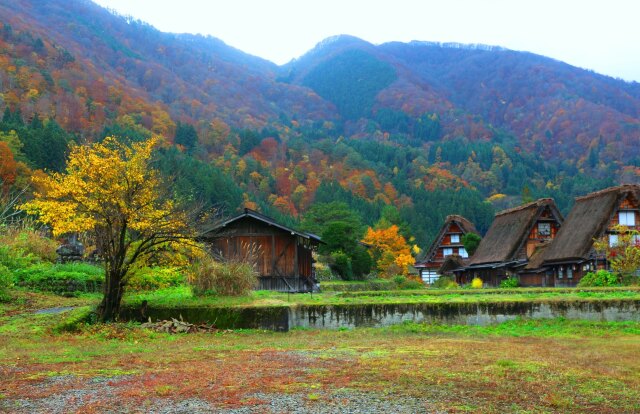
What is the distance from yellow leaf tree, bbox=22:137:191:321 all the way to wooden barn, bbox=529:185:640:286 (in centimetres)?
2681

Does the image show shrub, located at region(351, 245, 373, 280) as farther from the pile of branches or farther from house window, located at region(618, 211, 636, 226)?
the pile of branches

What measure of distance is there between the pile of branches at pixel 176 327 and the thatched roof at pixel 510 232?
3107 centimetres

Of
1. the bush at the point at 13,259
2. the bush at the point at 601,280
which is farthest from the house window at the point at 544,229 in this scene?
the bush at the point at 13,259

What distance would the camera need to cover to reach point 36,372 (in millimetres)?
9508

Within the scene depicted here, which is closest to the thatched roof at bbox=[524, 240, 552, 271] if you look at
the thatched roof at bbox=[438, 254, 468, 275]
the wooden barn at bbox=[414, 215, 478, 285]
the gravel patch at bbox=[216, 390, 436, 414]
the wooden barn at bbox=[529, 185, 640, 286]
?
the wooden barn at bbox=[529, 185, 640, 286]

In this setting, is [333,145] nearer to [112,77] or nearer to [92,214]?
[112,77]

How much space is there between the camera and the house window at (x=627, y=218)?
36.6 metres

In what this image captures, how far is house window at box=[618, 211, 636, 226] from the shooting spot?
3659 cm

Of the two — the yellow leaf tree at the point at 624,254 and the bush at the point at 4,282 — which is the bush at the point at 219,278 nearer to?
the bush at the point at 4,282

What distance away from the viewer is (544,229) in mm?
42844

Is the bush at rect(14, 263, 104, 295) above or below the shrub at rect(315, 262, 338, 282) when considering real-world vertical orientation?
above

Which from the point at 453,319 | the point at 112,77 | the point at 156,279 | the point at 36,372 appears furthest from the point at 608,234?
the point at 112,77

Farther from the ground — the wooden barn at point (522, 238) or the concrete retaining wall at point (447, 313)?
the wooden barn at point (522, 238)

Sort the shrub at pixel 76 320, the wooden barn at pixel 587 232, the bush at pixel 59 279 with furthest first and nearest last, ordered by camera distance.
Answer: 1. the wooden barn at pixel 587 232
2. the bush at pixel 59 279
3. the shrub at pixel 76 320
